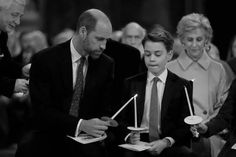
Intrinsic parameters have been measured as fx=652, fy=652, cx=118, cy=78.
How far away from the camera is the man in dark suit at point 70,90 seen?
464 centimetres

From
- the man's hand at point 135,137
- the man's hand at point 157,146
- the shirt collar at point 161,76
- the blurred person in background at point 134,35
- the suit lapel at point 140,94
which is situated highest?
the blurred person in background at point 134,35

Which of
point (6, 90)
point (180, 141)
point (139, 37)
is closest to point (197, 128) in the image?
point (180, 141)

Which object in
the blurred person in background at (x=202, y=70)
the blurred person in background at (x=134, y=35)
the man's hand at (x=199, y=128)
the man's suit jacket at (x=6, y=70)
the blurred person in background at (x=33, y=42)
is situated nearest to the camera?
the man's hand at (x=199, y=128)

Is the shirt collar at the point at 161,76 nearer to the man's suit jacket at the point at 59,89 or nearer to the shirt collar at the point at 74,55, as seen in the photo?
the man's suit jacket at the point at 59,89

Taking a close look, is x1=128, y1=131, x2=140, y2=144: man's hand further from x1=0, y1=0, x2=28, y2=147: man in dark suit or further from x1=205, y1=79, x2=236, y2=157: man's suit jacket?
x1=0, y1=0, x2=28, y2=147: man in dark suit

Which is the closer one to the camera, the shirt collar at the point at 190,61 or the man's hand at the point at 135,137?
the man's hand at the point at 135,137

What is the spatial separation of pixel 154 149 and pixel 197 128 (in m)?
0.33

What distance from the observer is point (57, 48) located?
4.79m

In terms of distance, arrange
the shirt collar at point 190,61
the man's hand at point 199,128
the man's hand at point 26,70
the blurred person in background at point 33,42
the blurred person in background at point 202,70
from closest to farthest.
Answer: the man's hand at point 199,128
the man's hand at point 26,70
the blurred person in background at point 202,70
the shirt collar at point 190,61
the blurred person in background at point 33,42

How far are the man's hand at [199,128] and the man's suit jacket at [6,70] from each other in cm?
136

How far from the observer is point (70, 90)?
4.72 m

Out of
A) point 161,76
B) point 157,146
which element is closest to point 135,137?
point 157,146

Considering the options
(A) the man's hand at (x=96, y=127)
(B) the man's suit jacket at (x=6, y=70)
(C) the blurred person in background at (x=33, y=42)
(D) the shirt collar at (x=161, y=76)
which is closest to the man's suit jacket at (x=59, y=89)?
(A) the man's hand at (x=96, y=127)

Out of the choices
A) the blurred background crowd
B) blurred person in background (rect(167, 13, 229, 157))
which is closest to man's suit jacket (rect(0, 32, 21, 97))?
blurred person in background (rect(167, 13, 229, 157))
